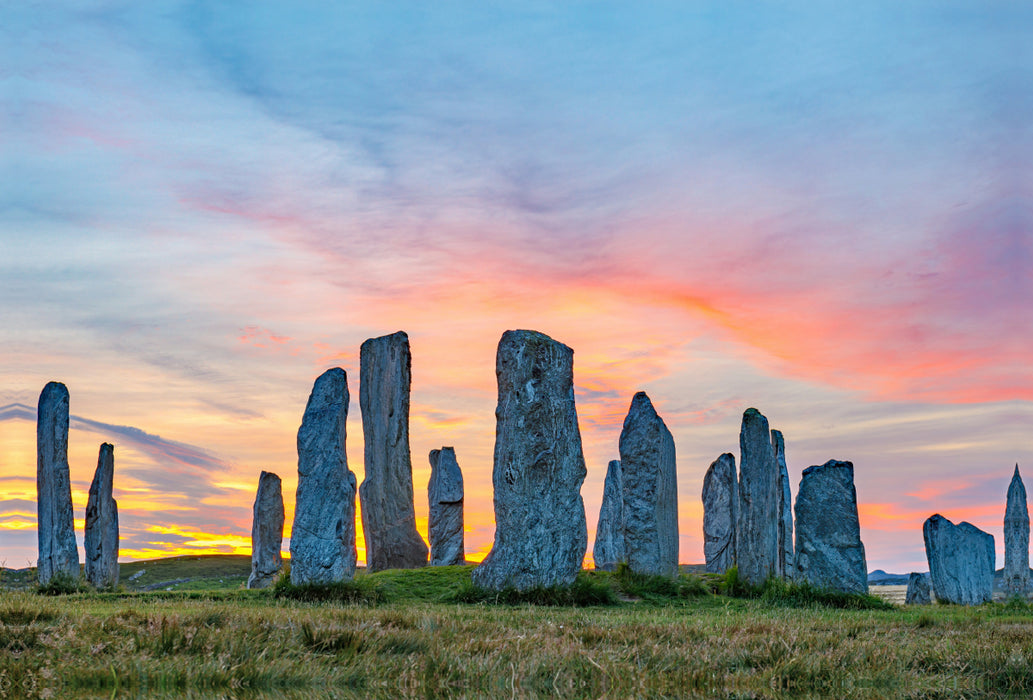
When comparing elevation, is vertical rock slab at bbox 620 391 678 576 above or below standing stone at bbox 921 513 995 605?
above

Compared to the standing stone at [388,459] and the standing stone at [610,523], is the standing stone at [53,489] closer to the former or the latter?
the standing stone at [388,459]

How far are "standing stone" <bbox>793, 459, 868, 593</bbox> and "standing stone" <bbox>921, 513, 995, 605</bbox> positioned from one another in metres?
4.71

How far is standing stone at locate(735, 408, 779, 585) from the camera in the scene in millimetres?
17781

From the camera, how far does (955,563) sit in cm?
2027

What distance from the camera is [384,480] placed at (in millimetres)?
22562

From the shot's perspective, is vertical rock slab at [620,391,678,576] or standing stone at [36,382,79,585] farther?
standing stone at [36,382,79,585]

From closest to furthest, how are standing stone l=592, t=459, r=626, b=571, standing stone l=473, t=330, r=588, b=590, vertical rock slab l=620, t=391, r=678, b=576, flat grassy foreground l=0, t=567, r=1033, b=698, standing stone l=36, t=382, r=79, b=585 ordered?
flat grassy foreground l=0, t=567, r=1033, b=698 < standing stone l=473, t=330, r=588, b=590 < vertical rock slab l=620, t=391, r=678, b=576 < standing stone l=36, t=382, r=79, b=585 < standing stone l=592, t=459, r=626, b=571

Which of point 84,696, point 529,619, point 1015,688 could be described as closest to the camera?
point 84,696

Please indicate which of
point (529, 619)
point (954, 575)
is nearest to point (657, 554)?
point (954, 575)

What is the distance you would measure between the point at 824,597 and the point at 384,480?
1077 centimetres

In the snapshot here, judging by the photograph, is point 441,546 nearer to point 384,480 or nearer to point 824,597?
point 384,480

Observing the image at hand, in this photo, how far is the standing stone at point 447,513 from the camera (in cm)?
2467

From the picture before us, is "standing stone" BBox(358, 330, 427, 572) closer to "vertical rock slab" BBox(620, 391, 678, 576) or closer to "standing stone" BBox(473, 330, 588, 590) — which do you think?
"vertical rock slab" BBox(620, 391, 678, 576)

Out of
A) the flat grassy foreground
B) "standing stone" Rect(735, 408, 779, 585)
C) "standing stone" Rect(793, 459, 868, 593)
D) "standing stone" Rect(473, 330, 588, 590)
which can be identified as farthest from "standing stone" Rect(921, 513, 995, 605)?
the flat grassy foreground
